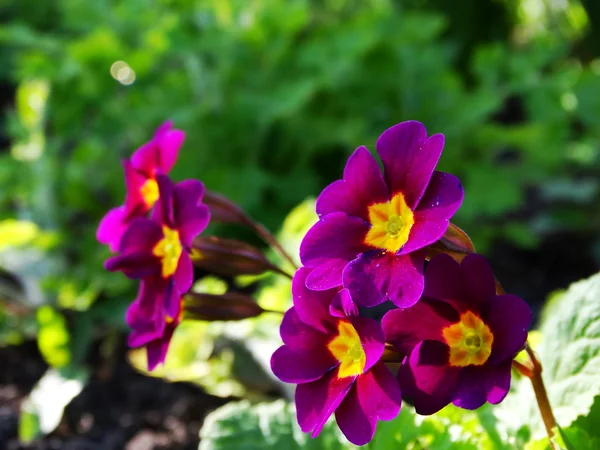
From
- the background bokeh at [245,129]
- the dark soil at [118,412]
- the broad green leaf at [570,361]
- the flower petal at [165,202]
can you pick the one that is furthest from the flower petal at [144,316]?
the background bokeh at [245,129]

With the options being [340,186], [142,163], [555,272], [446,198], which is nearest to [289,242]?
[142,163]

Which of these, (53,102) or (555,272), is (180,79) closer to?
(53,102)

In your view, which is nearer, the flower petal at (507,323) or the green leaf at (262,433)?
the flower petal at (507,323)

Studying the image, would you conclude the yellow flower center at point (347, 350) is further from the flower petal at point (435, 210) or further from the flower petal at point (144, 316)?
the flower petal at point (144, 316)

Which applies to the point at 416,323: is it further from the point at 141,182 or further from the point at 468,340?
the point at 141,182

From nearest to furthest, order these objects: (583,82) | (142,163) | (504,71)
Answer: (142,163) < (583,82) < (504,71)

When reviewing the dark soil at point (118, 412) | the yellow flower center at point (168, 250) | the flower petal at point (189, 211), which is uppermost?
the flower petal at point (189, 211)

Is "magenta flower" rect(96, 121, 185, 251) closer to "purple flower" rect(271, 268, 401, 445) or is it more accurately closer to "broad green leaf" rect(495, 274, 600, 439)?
"purple flower" rect(271, 268, 401, 445)

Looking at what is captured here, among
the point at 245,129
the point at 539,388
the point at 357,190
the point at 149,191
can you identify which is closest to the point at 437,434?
the point at 539,388
